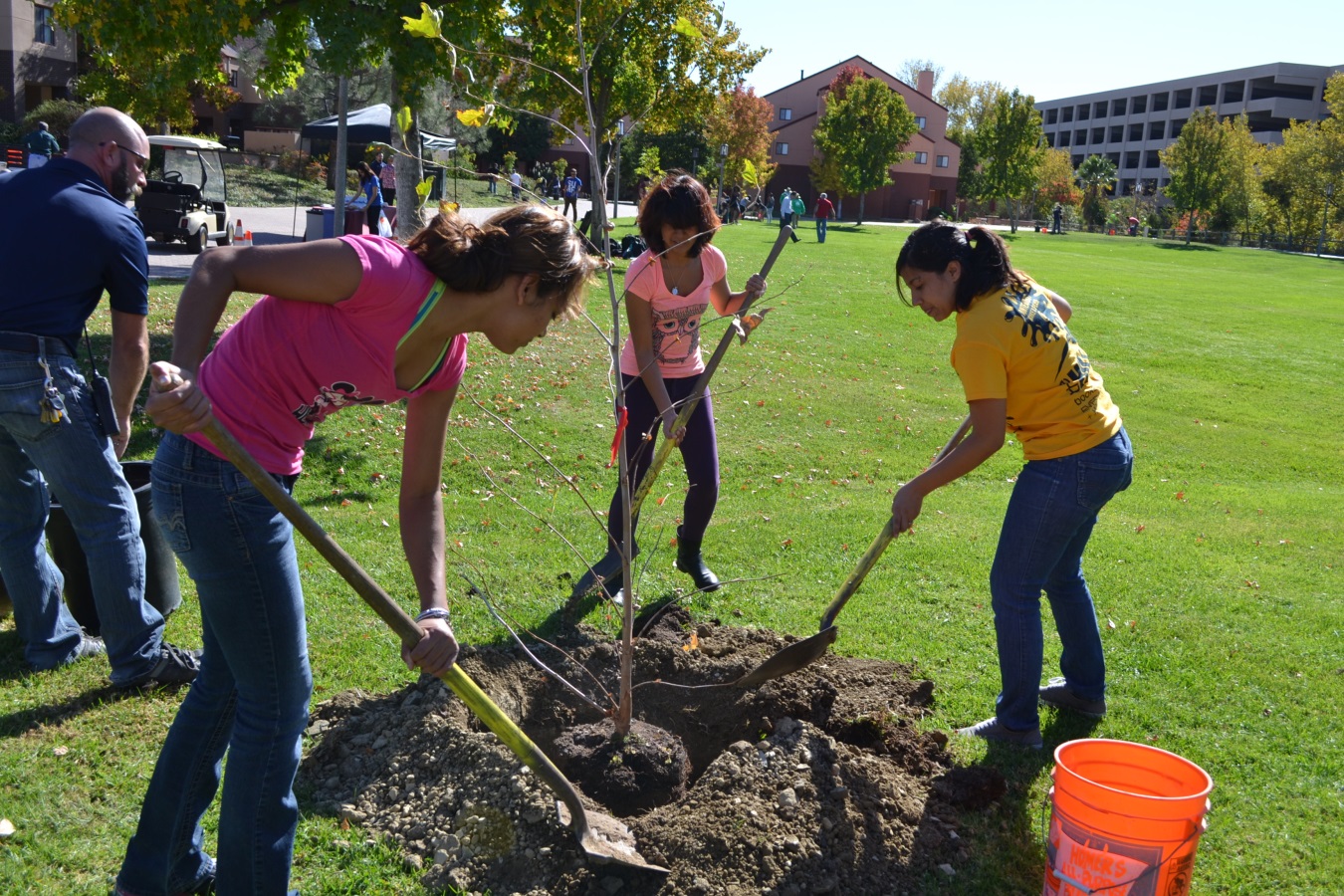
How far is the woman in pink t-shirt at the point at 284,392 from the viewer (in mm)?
2320

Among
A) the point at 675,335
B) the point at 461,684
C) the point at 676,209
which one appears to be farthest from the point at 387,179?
the point at 461,684

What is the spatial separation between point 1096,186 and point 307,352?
83.0 meters

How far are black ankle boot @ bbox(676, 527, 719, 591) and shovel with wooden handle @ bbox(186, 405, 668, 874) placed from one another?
2.17 m

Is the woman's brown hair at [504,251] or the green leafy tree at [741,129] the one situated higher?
the green leafy tree at [741,129]

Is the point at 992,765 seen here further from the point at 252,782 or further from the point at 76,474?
the point at 76,474

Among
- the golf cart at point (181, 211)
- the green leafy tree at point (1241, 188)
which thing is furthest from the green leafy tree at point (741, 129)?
the golf cart at point (181, 211)

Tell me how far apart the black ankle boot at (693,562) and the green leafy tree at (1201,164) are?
193 ft

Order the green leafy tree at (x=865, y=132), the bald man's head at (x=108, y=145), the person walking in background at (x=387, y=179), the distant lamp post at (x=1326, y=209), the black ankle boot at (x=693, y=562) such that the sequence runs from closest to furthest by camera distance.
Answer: the bald man's head at (x=108, y=145)
the black ankle boot at (x=693, y=562)
the person walking in background at (x=387, y=179)
the distant lamp post at (x=1326, y=209)
the green leafy tree at (x=865, y=132)

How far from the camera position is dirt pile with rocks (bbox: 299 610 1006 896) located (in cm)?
313

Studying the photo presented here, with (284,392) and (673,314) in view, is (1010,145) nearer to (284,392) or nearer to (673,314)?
(673,314)

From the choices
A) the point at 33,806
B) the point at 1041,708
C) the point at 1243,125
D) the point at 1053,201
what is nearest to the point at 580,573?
the point at 1041,708

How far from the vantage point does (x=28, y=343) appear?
386 cm

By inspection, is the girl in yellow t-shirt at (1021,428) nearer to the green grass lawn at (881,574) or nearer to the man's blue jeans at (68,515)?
the green grass lawn at (881,574)

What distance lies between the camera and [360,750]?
3.70 meters
